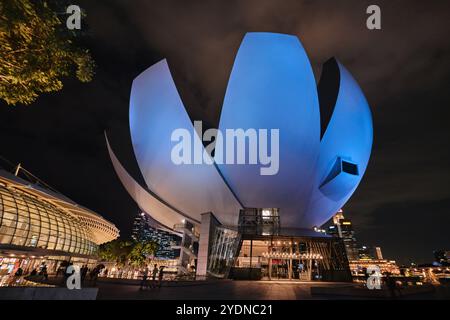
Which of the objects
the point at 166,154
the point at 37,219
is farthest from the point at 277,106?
the point at 37,219

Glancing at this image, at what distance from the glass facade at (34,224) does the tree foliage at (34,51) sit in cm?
2502

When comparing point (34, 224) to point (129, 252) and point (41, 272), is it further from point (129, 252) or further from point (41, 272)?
point (41, 272)

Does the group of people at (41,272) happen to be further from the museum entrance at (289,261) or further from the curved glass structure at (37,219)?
the museum entrance at (289,261)

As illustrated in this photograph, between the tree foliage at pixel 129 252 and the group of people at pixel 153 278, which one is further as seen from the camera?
the tree foliage at pixel 129 252

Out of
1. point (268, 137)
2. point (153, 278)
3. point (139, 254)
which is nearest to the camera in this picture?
point (153, 278)

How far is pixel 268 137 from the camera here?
19.9m

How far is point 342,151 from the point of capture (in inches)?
898

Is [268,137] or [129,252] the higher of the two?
[268,137]

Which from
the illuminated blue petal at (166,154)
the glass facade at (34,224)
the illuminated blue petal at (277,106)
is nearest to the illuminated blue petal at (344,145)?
the illuminated blue petal at (277,106)

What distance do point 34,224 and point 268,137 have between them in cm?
2726

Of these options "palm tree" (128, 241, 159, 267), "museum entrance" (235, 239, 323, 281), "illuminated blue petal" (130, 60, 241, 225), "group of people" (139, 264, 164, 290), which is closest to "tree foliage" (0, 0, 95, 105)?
"group of people" (139, 264, 164, 290)

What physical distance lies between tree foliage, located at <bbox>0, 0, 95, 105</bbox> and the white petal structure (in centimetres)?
1257

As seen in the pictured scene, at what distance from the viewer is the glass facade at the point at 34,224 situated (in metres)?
25.0

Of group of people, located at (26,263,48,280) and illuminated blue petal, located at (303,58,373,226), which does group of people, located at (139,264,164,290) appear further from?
illuminated blue petal, located at (303,58,373,226)
